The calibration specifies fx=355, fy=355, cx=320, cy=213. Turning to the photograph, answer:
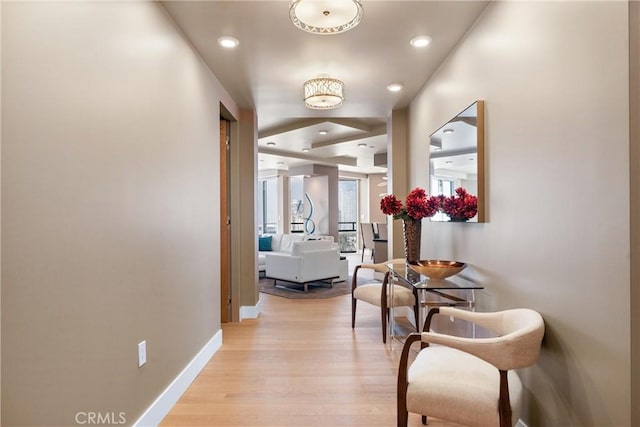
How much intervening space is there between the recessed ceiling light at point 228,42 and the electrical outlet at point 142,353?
2055mm

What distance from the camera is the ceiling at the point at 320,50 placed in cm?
220

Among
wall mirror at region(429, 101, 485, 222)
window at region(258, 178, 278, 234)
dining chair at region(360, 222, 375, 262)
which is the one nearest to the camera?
wall mirror at region(429, 101, 485, 222)

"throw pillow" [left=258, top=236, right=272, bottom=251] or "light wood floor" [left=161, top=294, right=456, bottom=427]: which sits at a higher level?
"throw pillow" [left=258, top=236, right=272, bottom=251]

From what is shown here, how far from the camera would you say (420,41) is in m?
2.59

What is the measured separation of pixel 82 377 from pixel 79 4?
4.90 feet

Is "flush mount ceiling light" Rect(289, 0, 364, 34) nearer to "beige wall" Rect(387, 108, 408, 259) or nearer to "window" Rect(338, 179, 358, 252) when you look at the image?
"beige wall" Rect(387, 108, 408, 259)

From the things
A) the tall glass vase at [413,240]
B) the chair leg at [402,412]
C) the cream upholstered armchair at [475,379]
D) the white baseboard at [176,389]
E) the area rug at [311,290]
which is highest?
the tall glass vase at [413,240]

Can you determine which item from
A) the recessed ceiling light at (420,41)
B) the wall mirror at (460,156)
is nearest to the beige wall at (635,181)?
the wall mirror at (460,156)

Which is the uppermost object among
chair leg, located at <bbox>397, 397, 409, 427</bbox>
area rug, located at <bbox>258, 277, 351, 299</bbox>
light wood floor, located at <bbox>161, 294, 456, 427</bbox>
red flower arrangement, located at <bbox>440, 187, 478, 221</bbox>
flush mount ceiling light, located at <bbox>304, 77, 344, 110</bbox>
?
flush mount ceiling light, located at <bbox>304, 77, 344, 110</bbox>

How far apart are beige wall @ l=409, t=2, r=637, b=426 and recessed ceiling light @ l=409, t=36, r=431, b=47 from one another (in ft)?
1.24

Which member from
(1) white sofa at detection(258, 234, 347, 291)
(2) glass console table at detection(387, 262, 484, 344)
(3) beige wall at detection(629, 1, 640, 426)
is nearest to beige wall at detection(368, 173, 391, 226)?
(1) white sofa at detection(258, 234, 347, 291)

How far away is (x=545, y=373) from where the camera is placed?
165cm

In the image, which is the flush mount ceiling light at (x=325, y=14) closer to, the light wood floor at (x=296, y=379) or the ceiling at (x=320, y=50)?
the ceiling at (x=320, y=50)

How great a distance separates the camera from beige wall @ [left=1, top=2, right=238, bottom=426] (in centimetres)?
115
